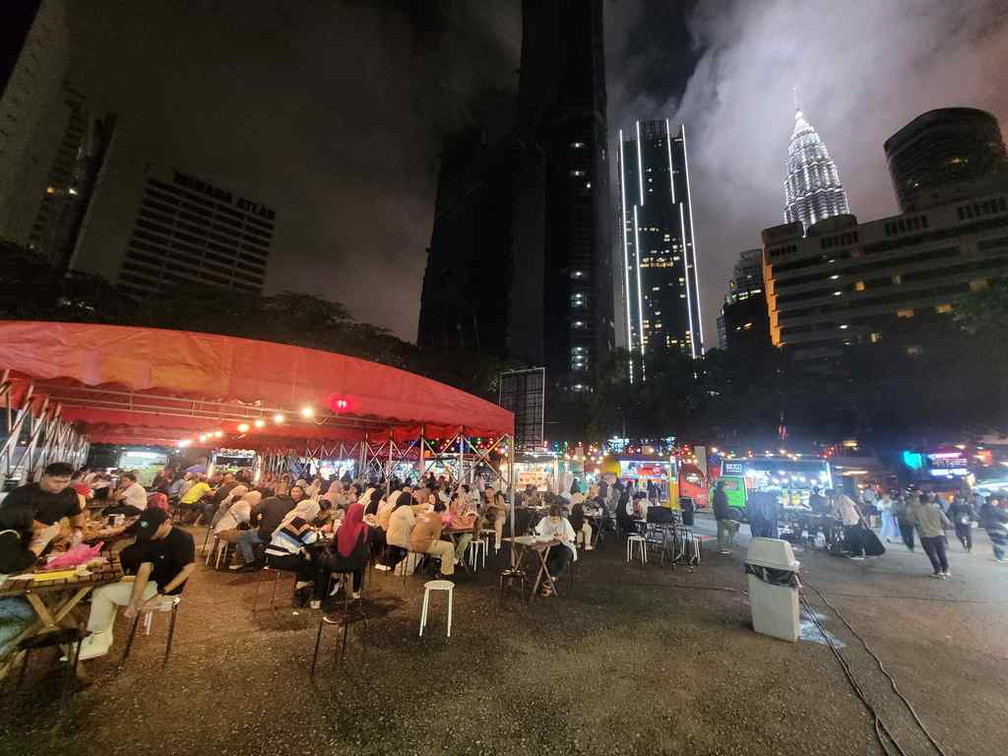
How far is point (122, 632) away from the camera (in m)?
4.95

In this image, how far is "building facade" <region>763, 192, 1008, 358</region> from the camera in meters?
57.9

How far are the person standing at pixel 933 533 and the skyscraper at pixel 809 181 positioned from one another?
208 meters

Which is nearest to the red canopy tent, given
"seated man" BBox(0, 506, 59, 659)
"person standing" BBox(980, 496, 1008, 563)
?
"seated man" BBox(0, 506, 59, 659)

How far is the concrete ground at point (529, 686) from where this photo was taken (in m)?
3.16

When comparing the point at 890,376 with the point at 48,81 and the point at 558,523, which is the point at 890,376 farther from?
the point at 48,81

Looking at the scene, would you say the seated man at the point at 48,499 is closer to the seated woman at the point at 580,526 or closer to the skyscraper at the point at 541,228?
the seated woman at the point at 580,526

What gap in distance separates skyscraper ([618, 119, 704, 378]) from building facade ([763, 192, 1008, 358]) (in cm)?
5512

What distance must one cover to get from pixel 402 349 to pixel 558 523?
27.6 meters

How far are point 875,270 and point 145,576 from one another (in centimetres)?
8870

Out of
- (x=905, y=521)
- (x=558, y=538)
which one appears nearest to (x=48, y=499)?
(x=558, y=538)

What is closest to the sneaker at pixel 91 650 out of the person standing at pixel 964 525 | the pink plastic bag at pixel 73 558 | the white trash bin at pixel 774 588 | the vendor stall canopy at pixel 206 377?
the pink plastic bag at pixel 73 558

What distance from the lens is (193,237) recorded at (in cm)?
→ 8000

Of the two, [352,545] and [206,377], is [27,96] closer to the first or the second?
[206,377]

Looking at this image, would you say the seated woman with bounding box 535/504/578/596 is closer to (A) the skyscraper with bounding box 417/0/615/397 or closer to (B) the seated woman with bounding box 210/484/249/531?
(B) the seated woman with bounding box 210/484/249/531
